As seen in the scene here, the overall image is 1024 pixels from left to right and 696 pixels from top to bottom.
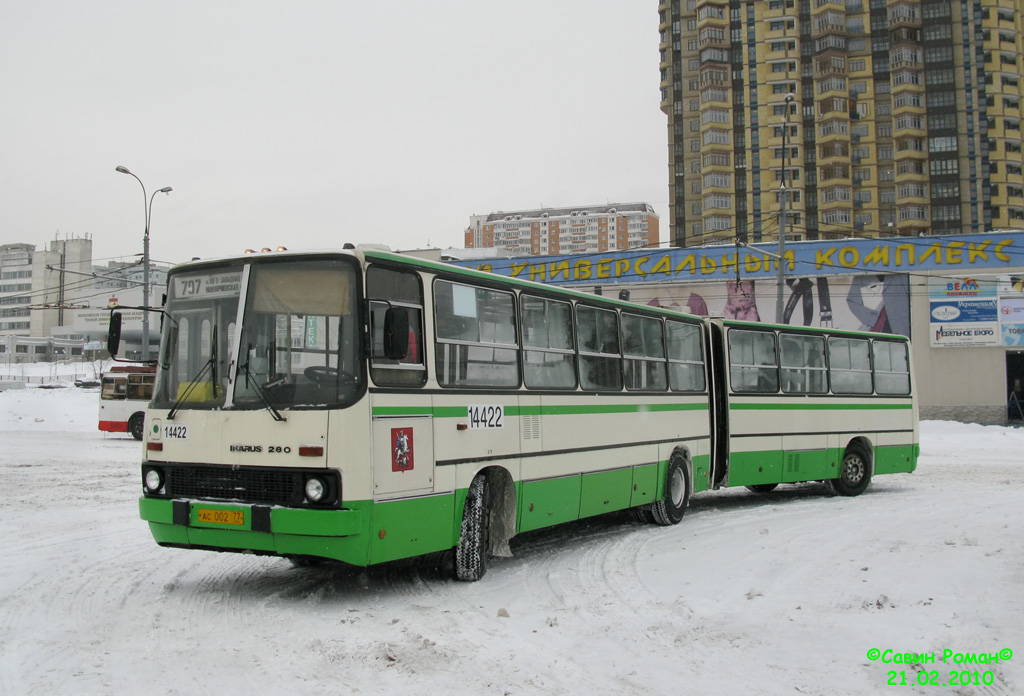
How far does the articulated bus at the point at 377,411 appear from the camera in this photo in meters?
7.16

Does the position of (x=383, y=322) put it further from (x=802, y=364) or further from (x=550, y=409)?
(x=802, y=364)

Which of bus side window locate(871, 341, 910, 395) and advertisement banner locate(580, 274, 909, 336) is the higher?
advertisement banner locate(580, 274, 909, 336)

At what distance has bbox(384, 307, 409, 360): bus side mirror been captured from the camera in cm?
715

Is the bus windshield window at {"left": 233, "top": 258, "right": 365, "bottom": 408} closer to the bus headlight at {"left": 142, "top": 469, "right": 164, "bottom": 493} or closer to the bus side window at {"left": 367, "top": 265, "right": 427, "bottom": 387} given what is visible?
the bus side window at {"left": 367, "top": 265, "right": 427, "bottom": 387}

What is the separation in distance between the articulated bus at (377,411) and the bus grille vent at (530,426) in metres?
0.02

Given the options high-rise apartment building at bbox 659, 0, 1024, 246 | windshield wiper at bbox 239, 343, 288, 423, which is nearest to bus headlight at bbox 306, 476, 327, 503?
windshield wiper at bbox 239, 343, 288, 423

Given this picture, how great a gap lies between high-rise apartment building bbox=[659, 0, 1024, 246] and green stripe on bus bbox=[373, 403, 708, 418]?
81059 mm

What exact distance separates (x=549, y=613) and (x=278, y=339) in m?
3.16

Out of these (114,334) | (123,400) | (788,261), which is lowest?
(123,400)

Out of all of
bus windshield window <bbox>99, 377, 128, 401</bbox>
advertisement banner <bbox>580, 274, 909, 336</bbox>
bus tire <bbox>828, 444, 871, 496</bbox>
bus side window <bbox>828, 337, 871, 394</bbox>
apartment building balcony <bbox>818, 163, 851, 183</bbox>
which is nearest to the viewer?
bus side window <bbox>828, 337, 871, 394</bbox>

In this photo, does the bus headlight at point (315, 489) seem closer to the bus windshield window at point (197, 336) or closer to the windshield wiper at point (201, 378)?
the bus windshield window at point (197, 336)

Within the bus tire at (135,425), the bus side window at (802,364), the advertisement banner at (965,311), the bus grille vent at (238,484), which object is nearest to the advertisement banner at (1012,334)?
the advertisement banner at (965,311)

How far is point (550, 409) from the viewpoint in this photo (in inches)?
386

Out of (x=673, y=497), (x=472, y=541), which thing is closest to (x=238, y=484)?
(x=472, y=541)
